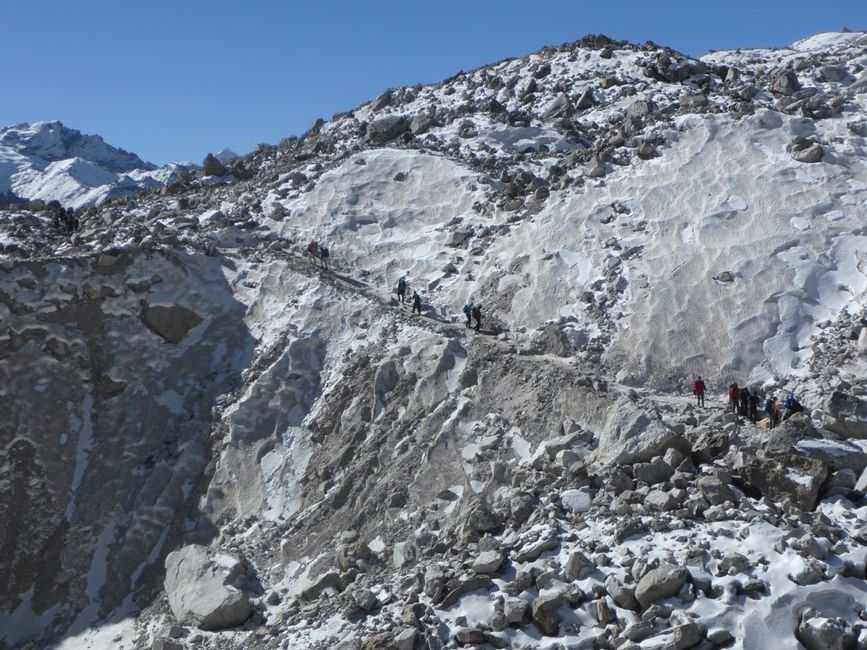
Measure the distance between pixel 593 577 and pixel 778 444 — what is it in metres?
4.22

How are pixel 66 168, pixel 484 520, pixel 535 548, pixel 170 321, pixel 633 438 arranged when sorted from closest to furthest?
pixel 535 548 < pixel 484 520 < pixel 633 438 < pixel 170 321 < pixel 66 168

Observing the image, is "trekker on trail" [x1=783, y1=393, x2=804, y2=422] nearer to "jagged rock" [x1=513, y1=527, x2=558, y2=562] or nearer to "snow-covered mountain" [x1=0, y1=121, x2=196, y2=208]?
"jagged rock" [x1=513, y1=527, x2=558, y2=562]

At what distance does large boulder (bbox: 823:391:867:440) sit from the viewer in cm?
1580

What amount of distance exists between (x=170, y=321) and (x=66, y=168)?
9254cm

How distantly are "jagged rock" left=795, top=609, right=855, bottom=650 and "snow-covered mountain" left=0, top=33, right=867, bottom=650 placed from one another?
4 cm

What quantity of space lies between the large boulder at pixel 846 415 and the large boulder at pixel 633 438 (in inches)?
126

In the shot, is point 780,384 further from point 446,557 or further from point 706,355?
point 446,557

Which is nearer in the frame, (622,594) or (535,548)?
(622,594)

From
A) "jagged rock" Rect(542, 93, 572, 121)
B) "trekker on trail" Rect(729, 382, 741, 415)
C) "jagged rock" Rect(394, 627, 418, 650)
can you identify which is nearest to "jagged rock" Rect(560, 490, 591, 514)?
"jagged rock" Rect(394, 627, 418, 650)

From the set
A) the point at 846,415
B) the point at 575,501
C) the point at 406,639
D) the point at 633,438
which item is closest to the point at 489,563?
the point at 406,639

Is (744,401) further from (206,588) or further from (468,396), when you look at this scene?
(206,588)

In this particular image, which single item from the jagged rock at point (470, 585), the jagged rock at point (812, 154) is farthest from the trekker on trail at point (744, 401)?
the jagged rock at point (812, 154)

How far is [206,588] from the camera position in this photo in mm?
17109

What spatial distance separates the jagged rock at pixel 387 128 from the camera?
35.9 m
